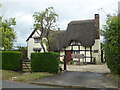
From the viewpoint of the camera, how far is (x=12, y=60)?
15141 millimetres

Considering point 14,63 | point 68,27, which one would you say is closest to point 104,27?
point 14,63

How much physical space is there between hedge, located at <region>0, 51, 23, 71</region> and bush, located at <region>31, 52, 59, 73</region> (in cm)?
127

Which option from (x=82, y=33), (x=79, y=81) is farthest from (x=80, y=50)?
(x=79, y=81)

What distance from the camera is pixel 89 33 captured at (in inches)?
1222

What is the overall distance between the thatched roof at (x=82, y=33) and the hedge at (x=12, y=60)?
55.6 ft

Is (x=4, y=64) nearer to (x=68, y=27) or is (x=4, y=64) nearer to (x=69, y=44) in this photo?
→ (x=69, y=44)

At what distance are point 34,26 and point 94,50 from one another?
1263 cm

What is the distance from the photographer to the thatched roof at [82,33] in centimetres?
3037

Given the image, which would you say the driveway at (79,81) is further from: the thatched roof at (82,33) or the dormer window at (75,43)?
the dormer window at (75,43)

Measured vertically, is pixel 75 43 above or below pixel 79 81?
above

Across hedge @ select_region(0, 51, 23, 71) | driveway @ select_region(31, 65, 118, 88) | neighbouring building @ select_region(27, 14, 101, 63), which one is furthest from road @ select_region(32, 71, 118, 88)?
neighbouring building @ select_region(27, 14, 101, 63)

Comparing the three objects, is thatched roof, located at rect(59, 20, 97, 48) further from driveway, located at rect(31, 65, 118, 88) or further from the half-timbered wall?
driveway, located at rect(31, 65, 118, 88)

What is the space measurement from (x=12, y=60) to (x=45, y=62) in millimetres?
3041

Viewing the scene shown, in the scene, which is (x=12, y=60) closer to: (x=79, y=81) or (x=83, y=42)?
(x=79, y=81)
